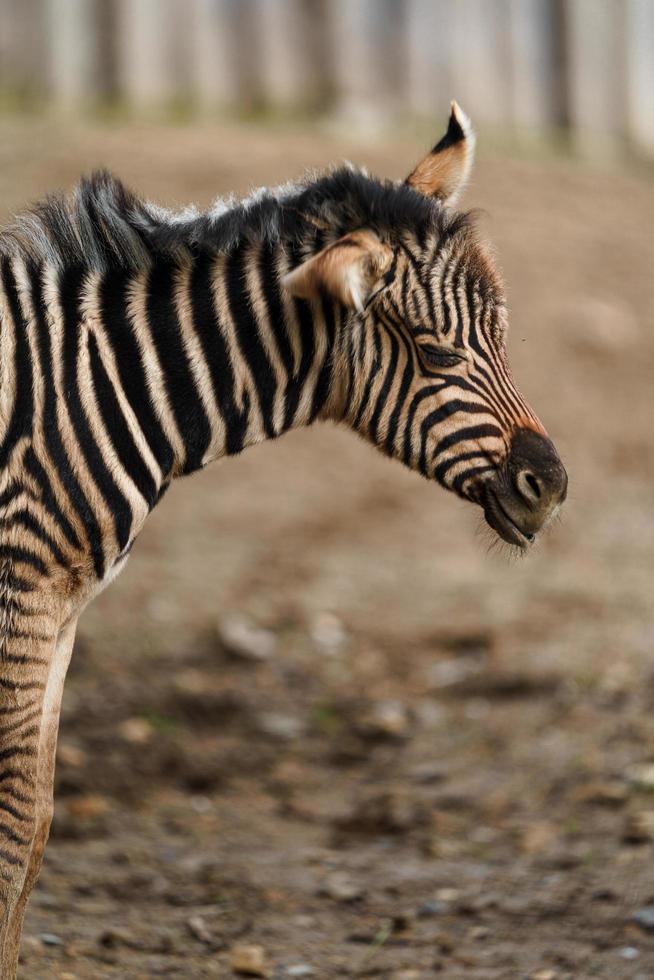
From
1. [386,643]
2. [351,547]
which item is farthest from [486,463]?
[351,547]

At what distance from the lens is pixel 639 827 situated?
653 cm

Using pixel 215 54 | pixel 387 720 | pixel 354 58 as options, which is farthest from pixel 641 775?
pixel 354 58

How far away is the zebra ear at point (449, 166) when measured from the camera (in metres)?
5.01

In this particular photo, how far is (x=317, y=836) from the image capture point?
6922mm

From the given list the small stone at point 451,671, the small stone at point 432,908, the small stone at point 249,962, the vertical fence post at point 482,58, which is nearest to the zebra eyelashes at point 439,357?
the small stone at point 249,962

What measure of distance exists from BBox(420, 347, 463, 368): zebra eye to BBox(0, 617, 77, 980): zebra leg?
166 cm

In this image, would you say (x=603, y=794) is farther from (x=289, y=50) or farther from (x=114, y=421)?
(x=289, y=50)

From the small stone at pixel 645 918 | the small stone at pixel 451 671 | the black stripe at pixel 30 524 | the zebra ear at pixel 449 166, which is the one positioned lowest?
the small stone at pixel 451 671

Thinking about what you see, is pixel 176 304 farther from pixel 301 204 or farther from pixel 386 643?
pixel 386 643

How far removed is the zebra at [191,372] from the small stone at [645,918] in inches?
81.4

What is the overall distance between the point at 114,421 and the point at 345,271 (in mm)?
1023

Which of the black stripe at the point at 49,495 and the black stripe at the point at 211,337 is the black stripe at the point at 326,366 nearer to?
the black stripe at the point at 211,337

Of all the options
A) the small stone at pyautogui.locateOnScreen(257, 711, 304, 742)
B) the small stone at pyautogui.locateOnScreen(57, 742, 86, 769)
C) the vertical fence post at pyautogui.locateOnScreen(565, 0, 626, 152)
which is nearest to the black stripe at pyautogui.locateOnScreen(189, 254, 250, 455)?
the small stone at pyautogui.locateOnScreen(57, 742, 86, 769)

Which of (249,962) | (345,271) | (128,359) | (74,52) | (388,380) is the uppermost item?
(345,271)
